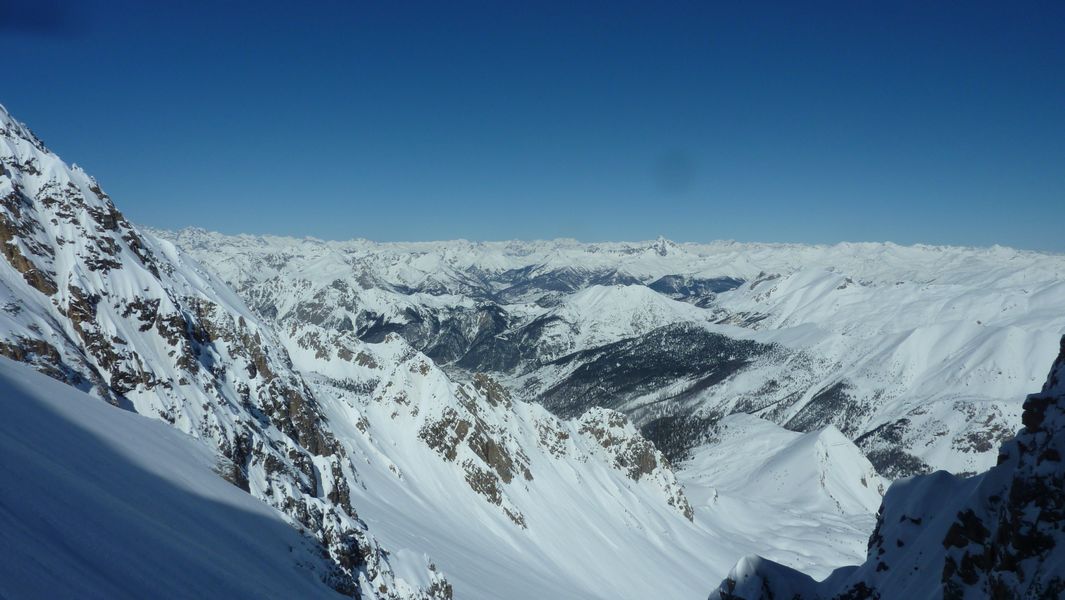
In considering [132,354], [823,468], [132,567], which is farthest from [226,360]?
[823,468]

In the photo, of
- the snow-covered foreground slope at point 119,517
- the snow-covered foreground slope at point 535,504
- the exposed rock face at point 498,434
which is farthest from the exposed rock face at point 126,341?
the exposed rock face at point 498,434

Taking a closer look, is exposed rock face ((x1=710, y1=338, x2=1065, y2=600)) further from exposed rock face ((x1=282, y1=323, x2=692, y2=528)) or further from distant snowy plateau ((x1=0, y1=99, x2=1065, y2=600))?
exposed rock face ((x1=282, y1=323, x2=692, y2=528))

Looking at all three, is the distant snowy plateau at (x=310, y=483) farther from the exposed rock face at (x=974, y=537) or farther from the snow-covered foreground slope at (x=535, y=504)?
the snow-covered foreground slope at (x=535, y=504)

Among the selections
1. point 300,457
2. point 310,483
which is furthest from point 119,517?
point 300,457

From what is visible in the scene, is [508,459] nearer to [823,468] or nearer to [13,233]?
[13,233]

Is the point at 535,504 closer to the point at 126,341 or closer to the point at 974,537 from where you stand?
the point at 126,341

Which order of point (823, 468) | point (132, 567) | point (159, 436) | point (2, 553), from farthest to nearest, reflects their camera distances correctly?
point (823, 468), point (159, 436), point (132, 567), point (2, 553)
